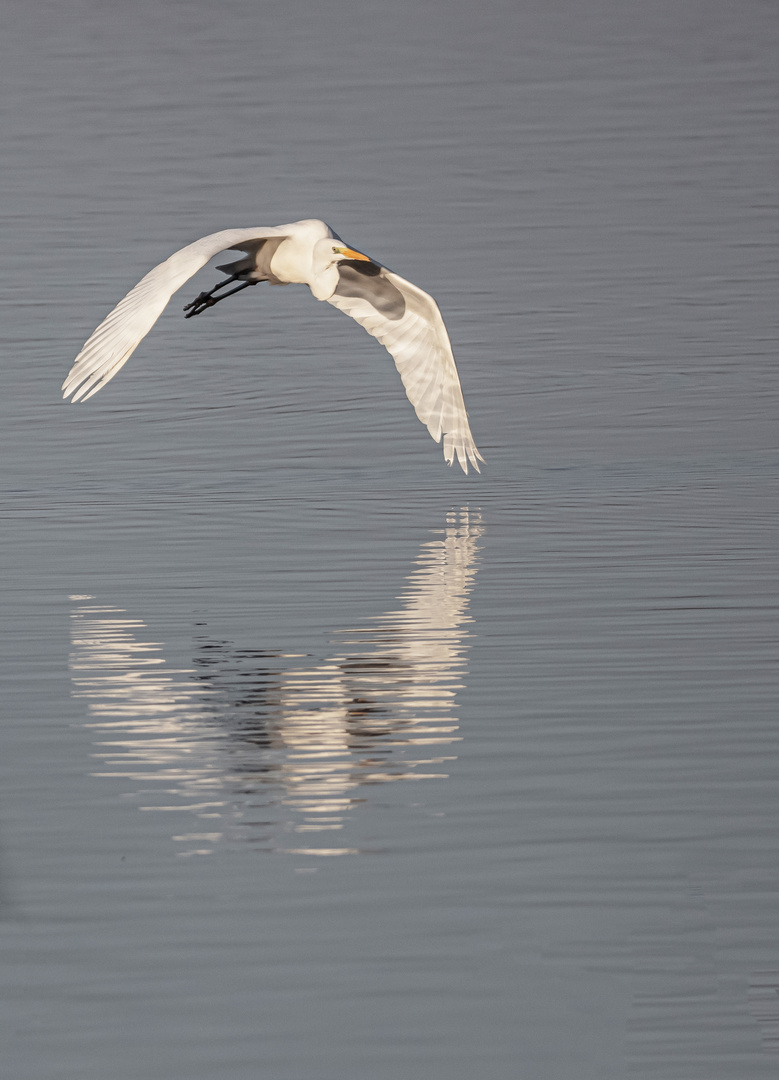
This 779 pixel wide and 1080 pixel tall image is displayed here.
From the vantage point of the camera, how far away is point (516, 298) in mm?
21750

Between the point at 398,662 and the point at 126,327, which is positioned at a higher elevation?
the point at 126,327

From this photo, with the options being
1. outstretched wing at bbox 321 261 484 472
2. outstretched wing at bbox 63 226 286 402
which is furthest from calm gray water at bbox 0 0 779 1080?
outstretched wing at bbox 63 226 286 402

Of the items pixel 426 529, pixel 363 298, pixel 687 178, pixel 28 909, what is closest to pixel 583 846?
pixel 28 909

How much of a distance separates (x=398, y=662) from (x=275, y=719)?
3.39 ft

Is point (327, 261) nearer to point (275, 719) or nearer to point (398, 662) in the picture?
point (398, 662)

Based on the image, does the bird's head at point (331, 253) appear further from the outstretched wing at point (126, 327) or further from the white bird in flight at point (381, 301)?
the outstretched wing at point (126, 327)

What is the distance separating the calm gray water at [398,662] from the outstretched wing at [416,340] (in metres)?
0.45

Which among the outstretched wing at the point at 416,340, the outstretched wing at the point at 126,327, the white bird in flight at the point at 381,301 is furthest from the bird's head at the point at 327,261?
the outstretched wing at the point at 126,327

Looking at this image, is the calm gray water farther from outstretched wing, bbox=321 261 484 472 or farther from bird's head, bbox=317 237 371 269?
bird's head, bbox=317 237 371 269

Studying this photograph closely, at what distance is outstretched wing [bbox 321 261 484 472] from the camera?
568 inches

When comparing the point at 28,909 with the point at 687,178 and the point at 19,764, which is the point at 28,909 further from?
the point at 687,178

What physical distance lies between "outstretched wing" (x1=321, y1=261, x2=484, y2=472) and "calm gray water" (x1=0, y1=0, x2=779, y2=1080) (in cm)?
45

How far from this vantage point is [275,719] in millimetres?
9594

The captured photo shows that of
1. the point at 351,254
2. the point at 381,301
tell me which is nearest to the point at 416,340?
the point at 381,301
